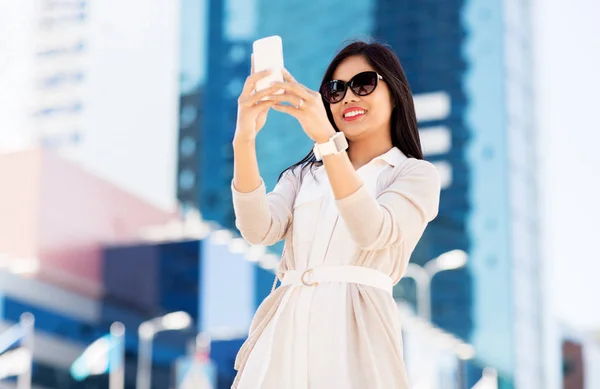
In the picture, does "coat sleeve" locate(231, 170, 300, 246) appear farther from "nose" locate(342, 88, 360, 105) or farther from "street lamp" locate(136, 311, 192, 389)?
"street lamp" locate(136, 311, 192, 389)

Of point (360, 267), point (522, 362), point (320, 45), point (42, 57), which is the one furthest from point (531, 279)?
point (42, 57)

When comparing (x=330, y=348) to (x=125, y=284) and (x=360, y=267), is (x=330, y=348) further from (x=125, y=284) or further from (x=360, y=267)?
(x=125, y=284)

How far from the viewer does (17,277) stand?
44.0 metres

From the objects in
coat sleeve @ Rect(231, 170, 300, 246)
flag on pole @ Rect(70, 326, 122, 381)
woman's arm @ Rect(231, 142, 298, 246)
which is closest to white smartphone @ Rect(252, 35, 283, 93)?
woman's arm @ Rect(231, 142, 298, 246)

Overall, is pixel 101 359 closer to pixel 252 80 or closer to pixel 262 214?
pixel 262 214

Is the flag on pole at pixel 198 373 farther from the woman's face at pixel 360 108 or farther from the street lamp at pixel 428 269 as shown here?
the woman's face at pixel 360 108

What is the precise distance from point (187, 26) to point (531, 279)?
2383cm

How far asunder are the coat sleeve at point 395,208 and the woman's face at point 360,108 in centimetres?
14

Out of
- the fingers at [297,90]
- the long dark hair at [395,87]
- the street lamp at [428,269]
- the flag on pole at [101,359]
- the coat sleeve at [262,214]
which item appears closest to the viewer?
the fingers at [297,90]

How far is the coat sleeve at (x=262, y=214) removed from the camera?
2396mm

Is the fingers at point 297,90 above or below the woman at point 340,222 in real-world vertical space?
above

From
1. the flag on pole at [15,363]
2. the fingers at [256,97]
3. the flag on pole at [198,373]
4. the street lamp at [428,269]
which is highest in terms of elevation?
the fingers at [256,97]

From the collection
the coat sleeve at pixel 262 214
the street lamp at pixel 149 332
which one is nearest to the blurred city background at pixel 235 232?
the street lamp at pixel 149 332

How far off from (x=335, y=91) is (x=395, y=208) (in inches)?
16.1
